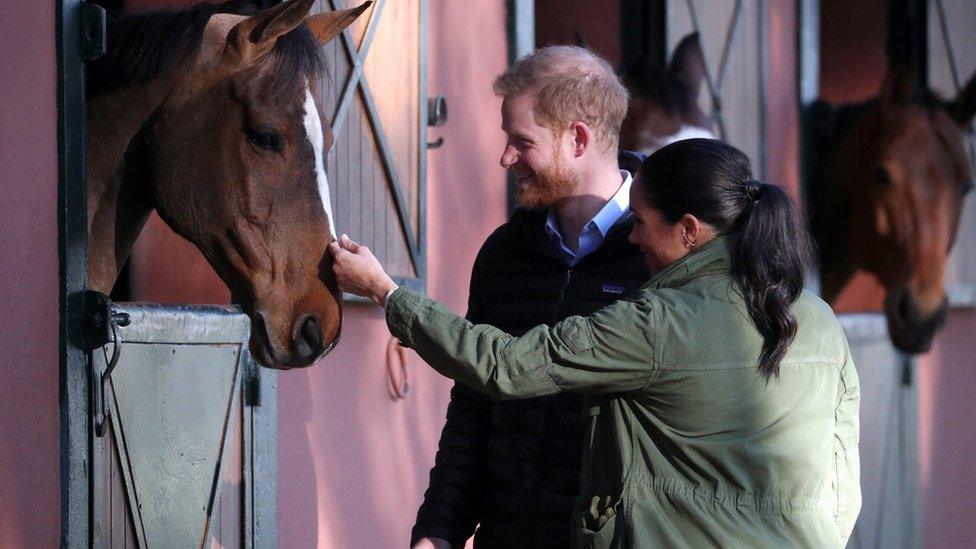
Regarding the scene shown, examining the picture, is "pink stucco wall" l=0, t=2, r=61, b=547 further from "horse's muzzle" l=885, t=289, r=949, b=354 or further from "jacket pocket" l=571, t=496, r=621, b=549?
"horse's muzzle" l=885, t=289, r=949, b=354

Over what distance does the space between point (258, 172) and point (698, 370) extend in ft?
3.47

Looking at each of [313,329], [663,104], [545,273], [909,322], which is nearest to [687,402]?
[545,273]

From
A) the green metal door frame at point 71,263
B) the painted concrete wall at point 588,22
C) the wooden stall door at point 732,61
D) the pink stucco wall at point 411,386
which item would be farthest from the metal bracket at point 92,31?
the painted concrete wall at point 588,22

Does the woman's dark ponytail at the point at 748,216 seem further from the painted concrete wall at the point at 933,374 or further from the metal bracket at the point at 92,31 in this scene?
the painted concrete wall at the point at 933,374

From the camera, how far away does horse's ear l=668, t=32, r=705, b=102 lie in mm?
5613

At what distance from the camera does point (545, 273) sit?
8.48 ft

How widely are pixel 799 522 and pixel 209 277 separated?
6.66 ft

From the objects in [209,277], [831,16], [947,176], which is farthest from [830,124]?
[209,277]

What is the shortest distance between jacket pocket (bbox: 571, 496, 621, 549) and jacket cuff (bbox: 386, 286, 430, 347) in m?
0.38

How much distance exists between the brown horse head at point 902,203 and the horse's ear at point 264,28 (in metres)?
4.94

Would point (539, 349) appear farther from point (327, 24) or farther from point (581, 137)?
point (327, 24)

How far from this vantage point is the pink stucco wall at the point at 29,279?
2.44 meters

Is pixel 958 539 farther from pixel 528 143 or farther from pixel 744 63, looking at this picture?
pixel 528 143

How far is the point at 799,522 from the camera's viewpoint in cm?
208
